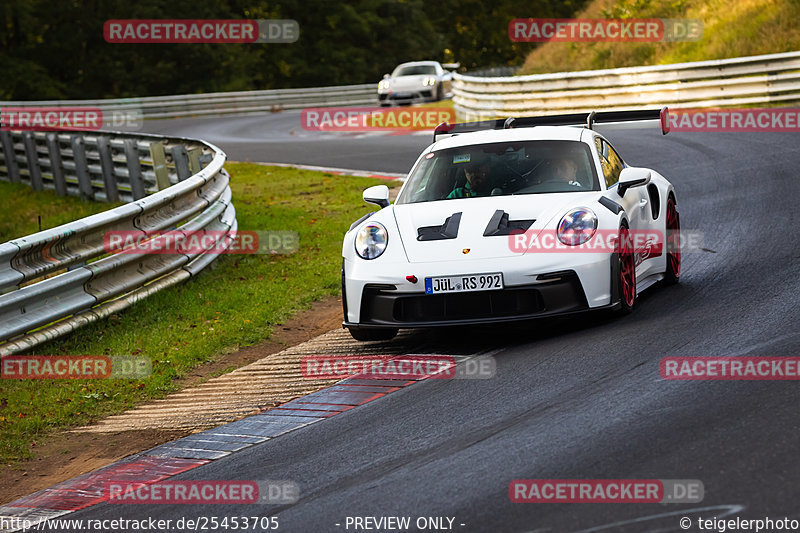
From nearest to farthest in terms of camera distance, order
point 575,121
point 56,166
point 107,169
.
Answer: point 575,121, point 107,169, point 56,166

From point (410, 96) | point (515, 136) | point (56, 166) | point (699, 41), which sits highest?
point (699, 41)

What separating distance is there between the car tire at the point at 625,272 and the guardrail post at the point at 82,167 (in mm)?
11066

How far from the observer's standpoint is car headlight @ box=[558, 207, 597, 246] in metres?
7.20

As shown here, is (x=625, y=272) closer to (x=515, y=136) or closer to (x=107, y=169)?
(x=515, y=136)

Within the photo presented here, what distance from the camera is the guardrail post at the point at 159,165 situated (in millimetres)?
14398

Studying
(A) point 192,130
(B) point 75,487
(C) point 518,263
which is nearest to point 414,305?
(C) point 518,263

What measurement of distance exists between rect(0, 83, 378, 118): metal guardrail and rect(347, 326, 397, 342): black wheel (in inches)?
1288

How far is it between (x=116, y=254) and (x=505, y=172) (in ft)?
10.5

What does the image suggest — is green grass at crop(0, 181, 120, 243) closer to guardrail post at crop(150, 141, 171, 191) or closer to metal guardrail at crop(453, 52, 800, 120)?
guardrail post at crop(150, 141, 171, 191)

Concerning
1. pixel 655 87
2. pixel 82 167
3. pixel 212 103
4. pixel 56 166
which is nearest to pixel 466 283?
pixel 82 167

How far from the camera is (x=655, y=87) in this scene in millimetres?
21859

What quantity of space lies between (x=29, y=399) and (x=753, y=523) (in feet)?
16.4

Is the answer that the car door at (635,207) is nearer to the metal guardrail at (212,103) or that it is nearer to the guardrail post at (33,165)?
the guardrail post at (33,165)

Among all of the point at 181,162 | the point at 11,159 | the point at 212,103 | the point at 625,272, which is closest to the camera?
the point at 625,272
